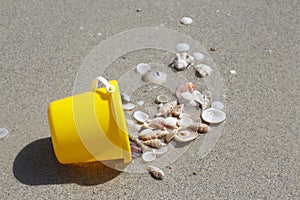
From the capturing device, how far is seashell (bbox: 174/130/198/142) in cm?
199

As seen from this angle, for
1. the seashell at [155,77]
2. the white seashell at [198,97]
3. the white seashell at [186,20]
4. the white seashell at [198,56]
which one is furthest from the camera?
the white seashell at [186,20]

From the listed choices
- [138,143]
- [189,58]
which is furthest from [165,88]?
[138,143]

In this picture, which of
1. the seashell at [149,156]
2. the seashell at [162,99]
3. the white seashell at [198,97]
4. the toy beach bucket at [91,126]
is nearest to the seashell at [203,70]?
the white seashell at [198,97]

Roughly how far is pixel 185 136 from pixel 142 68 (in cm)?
54

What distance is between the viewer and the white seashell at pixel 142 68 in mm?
2350

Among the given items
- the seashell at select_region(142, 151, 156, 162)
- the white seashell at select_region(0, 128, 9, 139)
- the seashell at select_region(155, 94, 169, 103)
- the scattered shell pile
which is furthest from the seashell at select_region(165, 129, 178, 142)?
the white seashell at select_region(0, 128, 9, 139)

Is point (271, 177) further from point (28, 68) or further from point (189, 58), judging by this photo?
point (28, 68)

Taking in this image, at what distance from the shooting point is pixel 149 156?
6.33 feet

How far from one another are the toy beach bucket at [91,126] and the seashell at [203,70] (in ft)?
2.31

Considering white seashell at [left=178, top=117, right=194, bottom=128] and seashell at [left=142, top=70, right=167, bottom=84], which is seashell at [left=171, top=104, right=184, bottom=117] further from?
seashell at [left=142, top=70, right=167, bottom=84]

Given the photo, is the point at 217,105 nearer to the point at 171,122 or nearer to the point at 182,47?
the point at 171,122

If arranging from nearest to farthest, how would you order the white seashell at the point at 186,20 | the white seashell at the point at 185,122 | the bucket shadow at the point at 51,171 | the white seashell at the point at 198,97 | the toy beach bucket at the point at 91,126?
the toy beach bucket at the point at 91,126
the bucket shadow at the point at 51,171
the white seashell at the point at 185,122
the white seashell at the point at 198,97
the white seashell at the point at 186,20

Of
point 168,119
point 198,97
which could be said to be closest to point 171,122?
point 168,119

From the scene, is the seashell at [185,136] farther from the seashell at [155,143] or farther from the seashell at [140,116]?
the seashell at [140,116]
